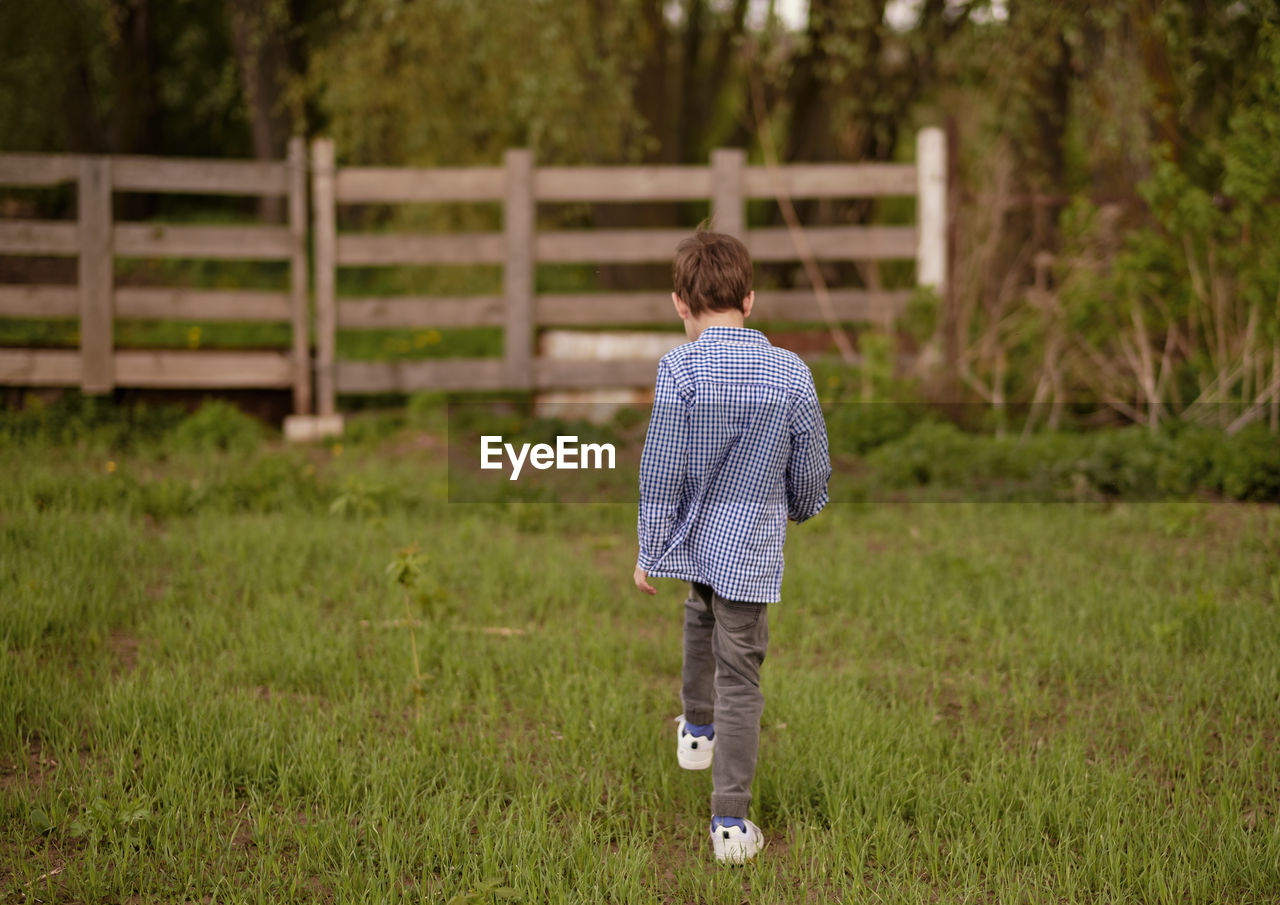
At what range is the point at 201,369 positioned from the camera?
30.7 feet

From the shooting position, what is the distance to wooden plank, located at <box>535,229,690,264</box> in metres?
9.71

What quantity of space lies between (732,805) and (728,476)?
892 mm

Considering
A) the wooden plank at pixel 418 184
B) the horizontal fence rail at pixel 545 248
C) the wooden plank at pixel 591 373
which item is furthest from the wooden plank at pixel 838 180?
the wooden plank at pixel 418 184

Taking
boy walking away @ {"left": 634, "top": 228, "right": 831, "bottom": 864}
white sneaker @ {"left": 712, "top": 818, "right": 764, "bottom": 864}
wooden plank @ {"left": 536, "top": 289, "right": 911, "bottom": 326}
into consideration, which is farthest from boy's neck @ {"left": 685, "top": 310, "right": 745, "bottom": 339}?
wooden plank @ {"left": 536, "top": 289, "right": 911, "bottom": 326}

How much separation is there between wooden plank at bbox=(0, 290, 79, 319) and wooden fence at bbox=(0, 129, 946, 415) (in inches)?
0.4

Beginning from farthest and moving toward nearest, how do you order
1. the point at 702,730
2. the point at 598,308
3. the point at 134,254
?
the point at 598,308
the point at 134,254
the point at 702,730

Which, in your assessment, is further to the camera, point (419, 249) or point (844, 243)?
point (844, 243)

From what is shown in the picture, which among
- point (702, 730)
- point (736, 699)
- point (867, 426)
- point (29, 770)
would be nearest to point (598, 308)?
point (867, 426)

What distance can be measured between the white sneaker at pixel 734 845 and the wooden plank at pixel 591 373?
6.70 meters

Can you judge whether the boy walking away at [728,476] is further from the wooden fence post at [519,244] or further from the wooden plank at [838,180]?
the wooden plank at [838,180]

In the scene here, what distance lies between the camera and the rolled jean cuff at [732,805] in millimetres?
3297

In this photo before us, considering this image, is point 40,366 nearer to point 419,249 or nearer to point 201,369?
point 201,369

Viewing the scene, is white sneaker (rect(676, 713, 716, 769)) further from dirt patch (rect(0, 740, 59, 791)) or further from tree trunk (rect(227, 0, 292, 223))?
tree trunk (rect(227, 0, 292, 223))

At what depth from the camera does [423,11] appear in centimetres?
1117
